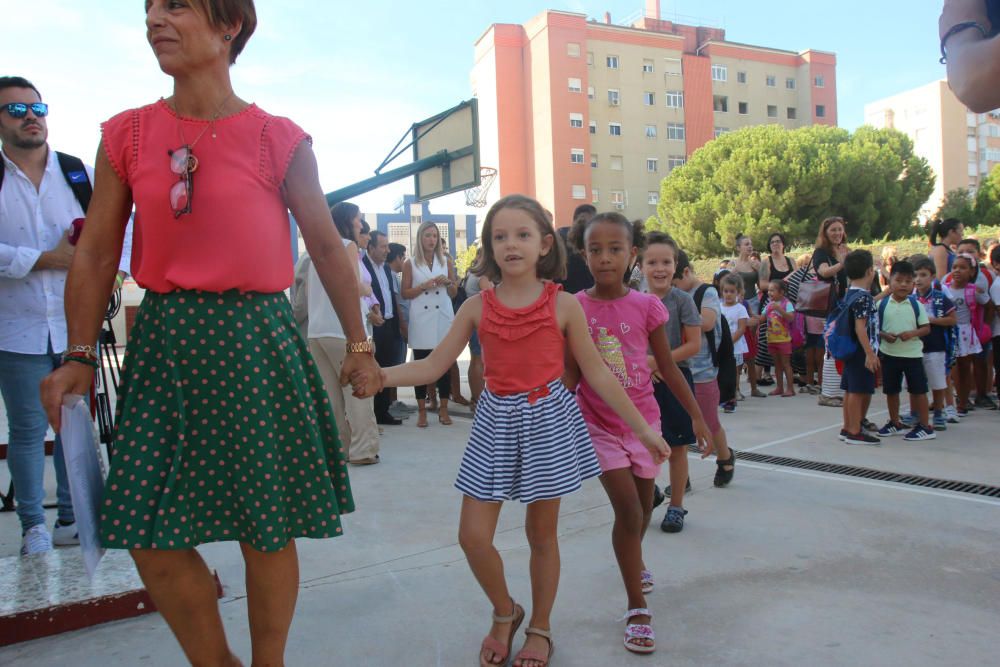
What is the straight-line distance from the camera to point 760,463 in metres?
5.48

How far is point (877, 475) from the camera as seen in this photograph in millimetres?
5000

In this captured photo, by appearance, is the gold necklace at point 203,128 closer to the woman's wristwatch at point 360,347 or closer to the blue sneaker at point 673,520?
the woman's wristwatch at point 360,347

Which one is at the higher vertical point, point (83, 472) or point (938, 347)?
point (83, 472)

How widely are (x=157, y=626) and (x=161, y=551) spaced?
3.72ft

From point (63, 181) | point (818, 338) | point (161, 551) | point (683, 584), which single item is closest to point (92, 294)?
point (161, 551)

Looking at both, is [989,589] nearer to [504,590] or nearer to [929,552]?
[929,552]

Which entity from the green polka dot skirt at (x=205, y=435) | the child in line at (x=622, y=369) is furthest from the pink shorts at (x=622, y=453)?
the green polka dot skirt at (x=205, y=435)

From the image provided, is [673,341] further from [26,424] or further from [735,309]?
[735,309]

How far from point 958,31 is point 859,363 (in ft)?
16.5

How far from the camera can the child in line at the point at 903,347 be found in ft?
20.8

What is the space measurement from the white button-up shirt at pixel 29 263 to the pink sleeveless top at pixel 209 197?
161 cm

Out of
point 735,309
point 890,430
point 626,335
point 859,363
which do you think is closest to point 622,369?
point 626,335

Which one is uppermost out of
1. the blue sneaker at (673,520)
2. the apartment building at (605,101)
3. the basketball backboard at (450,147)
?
the apartment building at (605,101)

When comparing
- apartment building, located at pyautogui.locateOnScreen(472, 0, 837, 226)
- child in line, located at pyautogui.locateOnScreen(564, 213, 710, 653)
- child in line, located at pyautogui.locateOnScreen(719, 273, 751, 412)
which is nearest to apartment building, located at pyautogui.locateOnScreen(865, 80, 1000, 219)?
apartment building, located at pyautogui.locateOnScreen(472, 0, 837, 226)
